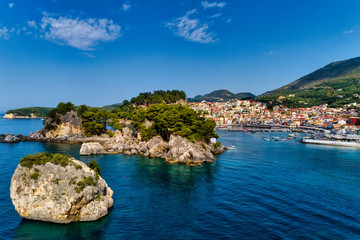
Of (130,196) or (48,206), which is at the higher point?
(48,206)

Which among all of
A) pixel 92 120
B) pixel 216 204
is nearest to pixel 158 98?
pixel 92 120

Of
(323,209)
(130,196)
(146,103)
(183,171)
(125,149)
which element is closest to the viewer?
(323,209)

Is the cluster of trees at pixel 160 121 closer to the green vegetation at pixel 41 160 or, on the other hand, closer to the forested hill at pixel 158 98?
the green vegetation at pixel 41 160

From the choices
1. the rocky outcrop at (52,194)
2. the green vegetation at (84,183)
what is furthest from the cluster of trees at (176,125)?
the rocky outcrop at (52,194)

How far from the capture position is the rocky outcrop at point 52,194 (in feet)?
68.6

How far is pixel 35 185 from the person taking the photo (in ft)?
69.2

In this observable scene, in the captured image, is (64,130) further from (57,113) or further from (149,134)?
(149,134)

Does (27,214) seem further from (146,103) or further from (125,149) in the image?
(146,103)

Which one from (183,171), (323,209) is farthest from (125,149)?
(323,209)

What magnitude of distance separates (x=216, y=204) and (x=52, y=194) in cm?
1856

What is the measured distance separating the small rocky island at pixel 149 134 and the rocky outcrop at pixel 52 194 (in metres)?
27.6

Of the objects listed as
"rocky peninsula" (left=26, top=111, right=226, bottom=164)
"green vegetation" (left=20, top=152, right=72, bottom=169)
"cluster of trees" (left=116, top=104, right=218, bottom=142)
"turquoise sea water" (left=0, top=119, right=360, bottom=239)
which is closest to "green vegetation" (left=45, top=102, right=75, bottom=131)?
"rocky peninsula" (left=26, top=111, right=226, bottom=164)

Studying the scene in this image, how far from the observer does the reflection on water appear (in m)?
19.2

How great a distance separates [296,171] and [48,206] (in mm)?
42869
